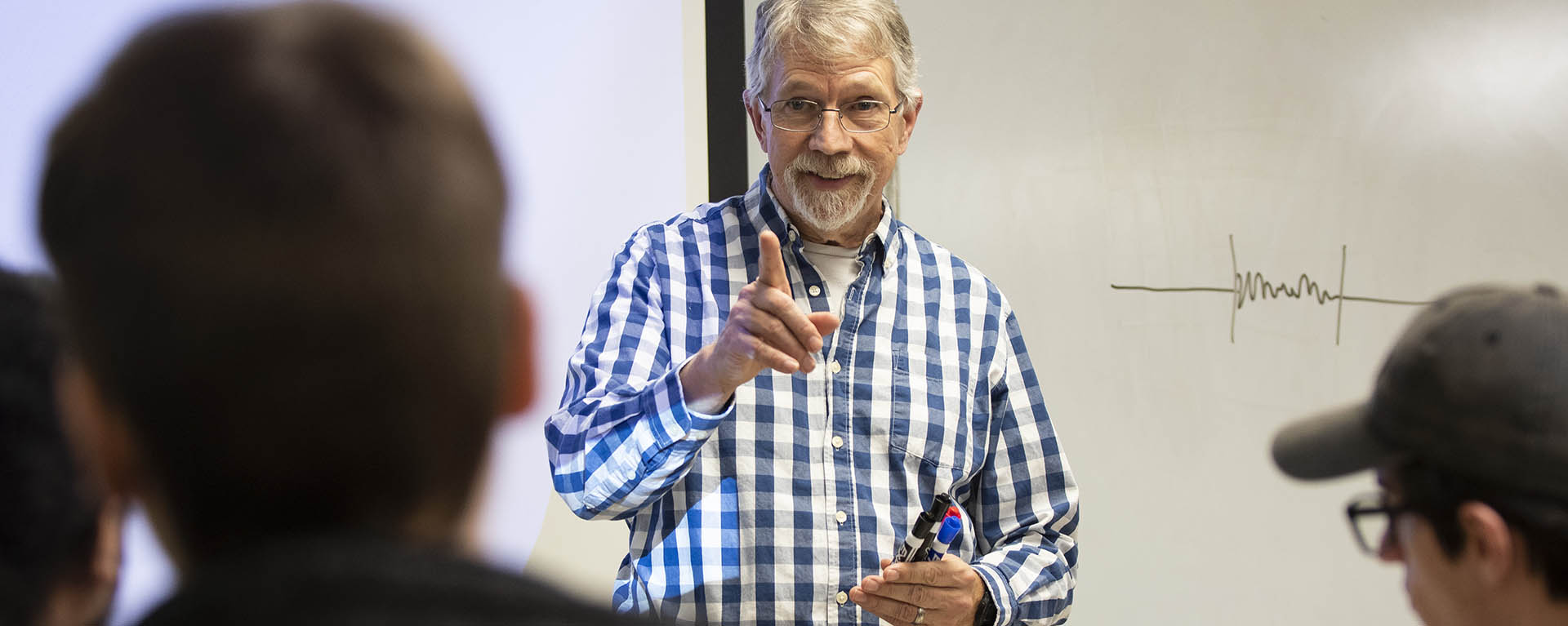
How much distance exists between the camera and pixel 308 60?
336 mm

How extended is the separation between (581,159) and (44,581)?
100 centimetres

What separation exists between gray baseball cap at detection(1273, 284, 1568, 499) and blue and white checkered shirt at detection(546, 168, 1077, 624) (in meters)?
0.54

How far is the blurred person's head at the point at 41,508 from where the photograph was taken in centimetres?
44

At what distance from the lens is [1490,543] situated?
24.7 inches

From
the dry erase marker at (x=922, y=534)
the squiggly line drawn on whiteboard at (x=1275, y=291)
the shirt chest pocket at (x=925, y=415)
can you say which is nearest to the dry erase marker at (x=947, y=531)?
the dry erase marker at (x=922, y=534)

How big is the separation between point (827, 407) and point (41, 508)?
32.7 inches

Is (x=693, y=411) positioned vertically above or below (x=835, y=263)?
below

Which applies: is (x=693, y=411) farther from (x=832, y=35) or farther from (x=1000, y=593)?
(x=832, y=35)

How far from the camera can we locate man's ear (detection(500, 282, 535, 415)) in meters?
0.37

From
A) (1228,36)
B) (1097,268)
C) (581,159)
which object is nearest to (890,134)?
(581,159)

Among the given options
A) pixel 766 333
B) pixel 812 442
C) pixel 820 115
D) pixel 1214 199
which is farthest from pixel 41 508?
pixel 1214 199

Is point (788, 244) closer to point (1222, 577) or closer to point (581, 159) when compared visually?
point (581, 159)

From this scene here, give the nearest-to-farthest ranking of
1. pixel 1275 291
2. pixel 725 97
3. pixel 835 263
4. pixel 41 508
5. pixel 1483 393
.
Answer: pixel 41 508, pixel 1483 393, pixel 835 263, pixel 725 97, pixel 1275 291

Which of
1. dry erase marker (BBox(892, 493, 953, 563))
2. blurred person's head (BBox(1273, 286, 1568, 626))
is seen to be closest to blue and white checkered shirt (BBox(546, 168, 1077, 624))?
dry erase marker (BBox(892, 493, 953, 563))
